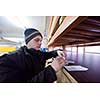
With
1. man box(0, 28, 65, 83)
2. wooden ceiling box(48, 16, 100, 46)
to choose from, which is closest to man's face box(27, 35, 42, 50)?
man box(0, 28, 65, 83)

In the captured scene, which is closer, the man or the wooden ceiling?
the wooden ceiling

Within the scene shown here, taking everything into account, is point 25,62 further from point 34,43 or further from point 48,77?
point 48,77

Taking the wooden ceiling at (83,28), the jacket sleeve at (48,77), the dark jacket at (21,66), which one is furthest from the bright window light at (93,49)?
the jacket sleeve at (48,77)

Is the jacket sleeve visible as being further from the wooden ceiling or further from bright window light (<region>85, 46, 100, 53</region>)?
bright window light (<region>85, 46, 100, 53</region>)

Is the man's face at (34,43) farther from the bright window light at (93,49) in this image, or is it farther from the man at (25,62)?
the bright window light at (93,49)

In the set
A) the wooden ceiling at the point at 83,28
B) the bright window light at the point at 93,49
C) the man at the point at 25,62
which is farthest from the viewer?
the bright window light at the point at 93,49

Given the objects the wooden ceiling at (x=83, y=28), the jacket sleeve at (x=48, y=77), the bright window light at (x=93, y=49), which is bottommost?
the jacket sleeve at (x=48, y=77)

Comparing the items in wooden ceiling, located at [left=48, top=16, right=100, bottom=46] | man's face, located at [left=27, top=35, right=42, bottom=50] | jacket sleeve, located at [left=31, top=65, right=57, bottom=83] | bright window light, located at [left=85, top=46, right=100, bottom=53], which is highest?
wooden ceiling, located at [left=48, top=16, right=100, bottom=46]

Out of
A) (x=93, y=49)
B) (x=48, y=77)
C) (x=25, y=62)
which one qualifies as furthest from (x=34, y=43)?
(x=93, y=49)
